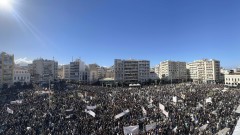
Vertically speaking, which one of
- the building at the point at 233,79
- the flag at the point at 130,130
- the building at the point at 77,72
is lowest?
the flag at the point at 130,130

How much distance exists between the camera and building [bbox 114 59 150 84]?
9668 cm

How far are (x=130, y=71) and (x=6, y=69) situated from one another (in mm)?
46441

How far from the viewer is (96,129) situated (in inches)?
845

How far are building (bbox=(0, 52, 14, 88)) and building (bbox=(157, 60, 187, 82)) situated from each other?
72745 mm

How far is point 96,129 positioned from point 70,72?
9155 cm

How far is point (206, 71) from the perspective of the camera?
11475 centimetres

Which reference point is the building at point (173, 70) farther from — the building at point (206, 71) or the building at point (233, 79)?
the building at point (233, 79)

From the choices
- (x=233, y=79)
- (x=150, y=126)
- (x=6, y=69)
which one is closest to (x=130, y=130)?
(x=150, y=126)

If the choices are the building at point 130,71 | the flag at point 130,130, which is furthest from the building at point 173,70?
the flag at point 130,130

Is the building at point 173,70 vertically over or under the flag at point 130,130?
over

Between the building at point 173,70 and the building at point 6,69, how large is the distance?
7275 centimetres

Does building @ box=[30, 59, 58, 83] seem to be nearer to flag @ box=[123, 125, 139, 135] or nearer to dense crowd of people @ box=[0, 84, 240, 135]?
dense crowd of people @ box=[0, 84, 240, 135]

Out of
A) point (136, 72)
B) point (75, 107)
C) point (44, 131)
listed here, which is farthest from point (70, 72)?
point (44, 131)

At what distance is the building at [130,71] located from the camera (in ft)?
317
